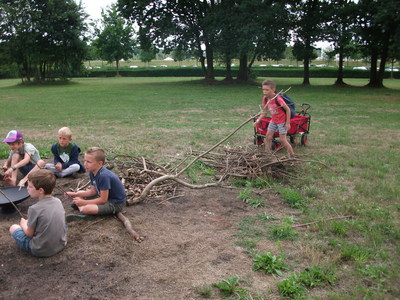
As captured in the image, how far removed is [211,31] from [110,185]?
25.3 m

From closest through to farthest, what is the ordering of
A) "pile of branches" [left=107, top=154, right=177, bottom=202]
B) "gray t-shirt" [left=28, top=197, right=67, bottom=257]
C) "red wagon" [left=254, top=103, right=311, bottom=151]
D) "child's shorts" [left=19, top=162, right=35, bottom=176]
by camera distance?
"gray t-shirt" [left=28, top=197, right=67, bottom=257] < "pile of branches" [left=107, top=154, right=177, bottom=202] < "child's shorts" [left=19, top=162, right=35, bottom=176] < "red wagon" [left=254, top=103, right=311, bottom=151]

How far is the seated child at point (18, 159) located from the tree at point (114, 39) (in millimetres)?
49857

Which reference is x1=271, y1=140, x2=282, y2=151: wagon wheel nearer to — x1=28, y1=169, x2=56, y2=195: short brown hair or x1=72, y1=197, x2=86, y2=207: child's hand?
x1=72, y1=197, x2=86, y2=207: child's hand

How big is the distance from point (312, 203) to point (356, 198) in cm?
66

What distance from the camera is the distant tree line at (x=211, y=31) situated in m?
25.6

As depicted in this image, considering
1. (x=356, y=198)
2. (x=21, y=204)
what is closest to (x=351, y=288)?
(x=356, y=198)

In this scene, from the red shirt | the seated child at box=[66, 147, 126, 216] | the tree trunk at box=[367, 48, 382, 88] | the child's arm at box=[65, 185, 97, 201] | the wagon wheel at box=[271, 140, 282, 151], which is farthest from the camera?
the tree trunk at box=[367, 48, 382, 88]

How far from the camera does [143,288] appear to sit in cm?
290

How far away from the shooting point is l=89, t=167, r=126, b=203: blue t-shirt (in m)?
4.02

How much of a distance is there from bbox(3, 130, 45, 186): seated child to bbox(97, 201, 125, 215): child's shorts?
1753mm

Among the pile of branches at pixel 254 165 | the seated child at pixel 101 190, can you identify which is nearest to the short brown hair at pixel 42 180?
the seated child at pixel 101 190

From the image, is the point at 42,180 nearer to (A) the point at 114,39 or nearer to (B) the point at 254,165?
(B) the point at 254,165

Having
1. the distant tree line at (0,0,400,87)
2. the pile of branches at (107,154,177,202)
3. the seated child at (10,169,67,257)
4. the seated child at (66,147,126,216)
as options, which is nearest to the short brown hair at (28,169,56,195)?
the seated child at (10,169,67,257)

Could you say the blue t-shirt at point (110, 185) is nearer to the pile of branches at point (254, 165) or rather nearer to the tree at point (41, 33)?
the pile of branches at point (254, 165)
